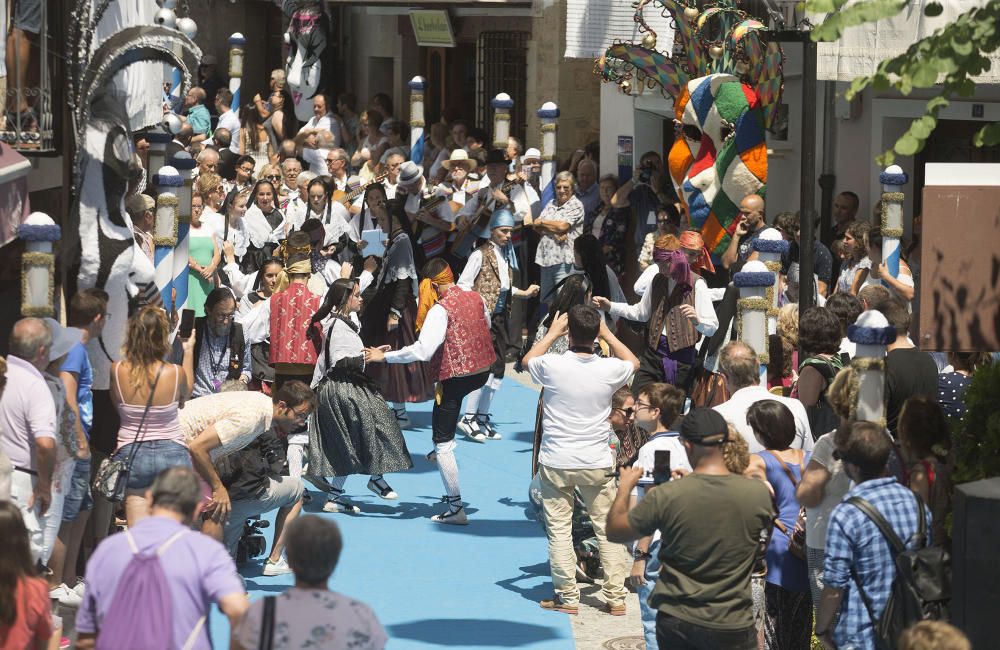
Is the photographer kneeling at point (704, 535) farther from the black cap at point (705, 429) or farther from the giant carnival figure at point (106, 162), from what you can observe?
the giant carnival figure at point (106, 162)

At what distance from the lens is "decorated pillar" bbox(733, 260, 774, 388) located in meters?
9.22

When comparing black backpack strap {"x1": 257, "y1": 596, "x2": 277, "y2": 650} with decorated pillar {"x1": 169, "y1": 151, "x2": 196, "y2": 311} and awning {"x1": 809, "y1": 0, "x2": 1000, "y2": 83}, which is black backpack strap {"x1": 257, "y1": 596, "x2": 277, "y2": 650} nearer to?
decorated pillar {"x1": 169, "y1": 151, "x2": 196, "y2": 311}

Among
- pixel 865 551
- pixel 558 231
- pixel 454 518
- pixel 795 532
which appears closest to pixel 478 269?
pixel 558 231

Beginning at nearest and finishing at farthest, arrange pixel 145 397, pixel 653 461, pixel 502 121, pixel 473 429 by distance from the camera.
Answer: pixel 653 461
pixel 145 397
pixel 473 429
pixel 502 121

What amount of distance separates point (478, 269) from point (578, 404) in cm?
408

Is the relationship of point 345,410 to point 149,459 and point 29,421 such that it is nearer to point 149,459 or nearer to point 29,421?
point 149,459

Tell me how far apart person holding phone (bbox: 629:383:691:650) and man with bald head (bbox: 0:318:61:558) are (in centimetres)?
278

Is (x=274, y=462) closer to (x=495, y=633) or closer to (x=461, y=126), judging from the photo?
(x=495, y=633)

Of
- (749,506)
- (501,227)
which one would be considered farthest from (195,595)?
(501,227)

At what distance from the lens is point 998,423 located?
679cm

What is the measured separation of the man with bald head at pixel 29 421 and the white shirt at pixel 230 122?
46.9 feet

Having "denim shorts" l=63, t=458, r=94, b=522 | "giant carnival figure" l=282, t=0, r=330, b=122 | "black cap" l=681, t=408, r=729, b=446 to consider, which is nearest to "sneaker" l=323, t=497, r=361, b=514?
"denim shorts" l=63, t=458, r=94, b=522

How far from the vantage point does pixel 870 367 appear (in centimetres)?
733

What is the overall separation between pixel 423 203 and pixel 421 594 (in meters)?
6.17
